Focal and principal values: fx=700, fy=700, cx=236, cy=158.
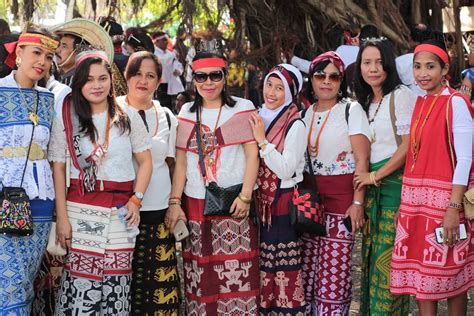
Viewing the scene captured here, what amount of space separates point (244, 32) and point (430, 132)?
485cm

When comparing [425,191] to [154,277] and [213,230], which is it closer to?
[213,230]

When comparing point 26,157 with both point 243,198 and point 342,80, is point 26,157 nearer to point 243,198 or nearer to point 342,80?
point 243,198

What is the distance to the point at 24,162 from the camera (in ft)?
11.7

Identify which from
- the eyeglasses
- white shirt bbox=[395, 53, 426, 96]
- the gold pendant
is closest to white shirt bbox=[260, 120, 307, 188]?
the eyeglasses

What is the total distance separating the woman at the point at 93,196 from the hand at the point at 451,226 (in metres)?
1.67

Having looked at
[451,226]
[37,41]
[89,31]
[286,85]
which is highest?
[89,31]

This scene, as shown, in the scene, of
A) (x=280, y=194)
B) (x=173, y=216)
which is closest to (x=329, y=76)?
(x=280, y=194)

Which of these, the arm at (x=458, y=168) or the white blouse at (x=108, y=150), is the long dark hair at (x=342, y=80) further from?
the white blouse at (x=108, y=150)

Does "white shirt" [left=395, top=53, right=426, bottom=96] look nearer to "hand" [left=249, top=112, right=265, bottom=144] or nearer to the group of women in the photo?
the group of women

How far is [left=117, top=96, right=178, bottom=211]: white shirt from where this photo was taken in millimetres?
4086

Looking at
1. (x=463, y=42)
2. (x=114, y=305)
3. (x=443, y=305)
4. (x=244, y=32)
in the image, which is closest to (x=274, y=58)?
(x=244, y=32)

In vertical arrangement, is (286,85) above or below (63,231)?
above

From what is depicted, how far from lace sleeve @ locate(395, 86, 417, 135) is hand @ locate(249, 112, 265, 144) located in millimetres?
775

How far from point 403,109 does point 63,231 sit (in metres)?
2.02
